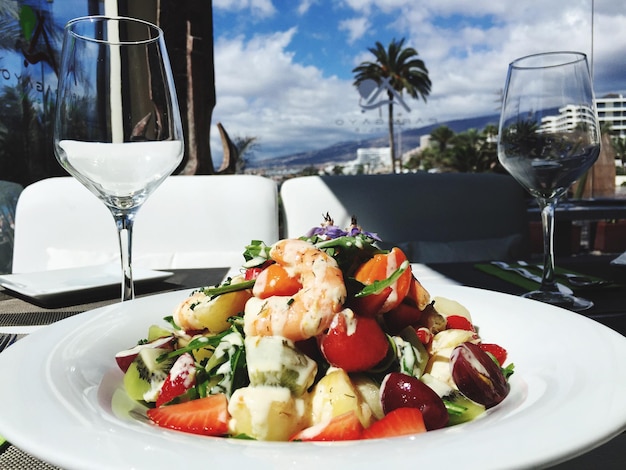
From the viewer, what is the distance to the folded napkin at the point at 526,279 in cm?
120

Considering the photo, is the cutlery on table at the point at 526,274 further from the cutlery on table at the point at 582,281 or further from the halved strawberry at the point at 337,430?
the halved strawberry at the point at 337,430

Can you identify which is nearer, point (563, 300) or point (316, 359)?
point (316, 359)

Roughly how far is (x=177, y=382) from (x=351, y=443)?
0.29 meters

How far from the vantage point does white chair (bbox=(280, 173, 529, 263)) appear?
9.00 feet

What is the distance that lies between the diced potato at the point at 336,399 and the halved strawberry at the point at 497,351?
0.74 feet

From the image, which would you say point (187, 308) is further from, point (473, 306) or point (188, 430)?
point (473, 306)

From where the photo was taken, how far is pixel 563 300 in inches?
41.4

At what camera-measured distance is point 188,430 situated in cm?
51

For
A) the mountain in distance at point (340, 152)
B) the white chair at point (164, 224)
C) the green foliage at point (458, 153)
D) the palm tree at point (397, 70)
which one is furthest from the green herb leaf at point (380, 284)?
the palm tree at point (397, 70)

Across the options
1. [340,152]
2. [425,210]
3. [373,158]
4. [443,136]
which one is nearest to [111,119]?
[425,210]

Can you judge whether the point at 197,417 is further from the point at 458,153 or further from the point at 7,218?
the point at 458,153

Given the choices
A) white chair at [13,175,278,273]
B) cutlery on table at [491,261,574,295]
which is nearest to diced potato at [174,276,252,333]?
cutlery on table at [491,261,574,295]

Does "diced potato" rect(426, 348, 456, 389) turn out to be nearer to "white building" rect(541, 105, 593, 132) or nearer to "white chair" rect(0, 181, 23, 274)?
"white building" rect(541, 105, 593, 132)

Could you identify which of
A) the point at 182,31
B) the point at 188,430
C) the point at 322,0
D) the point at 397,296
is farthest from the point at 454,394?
the point at 322,0
